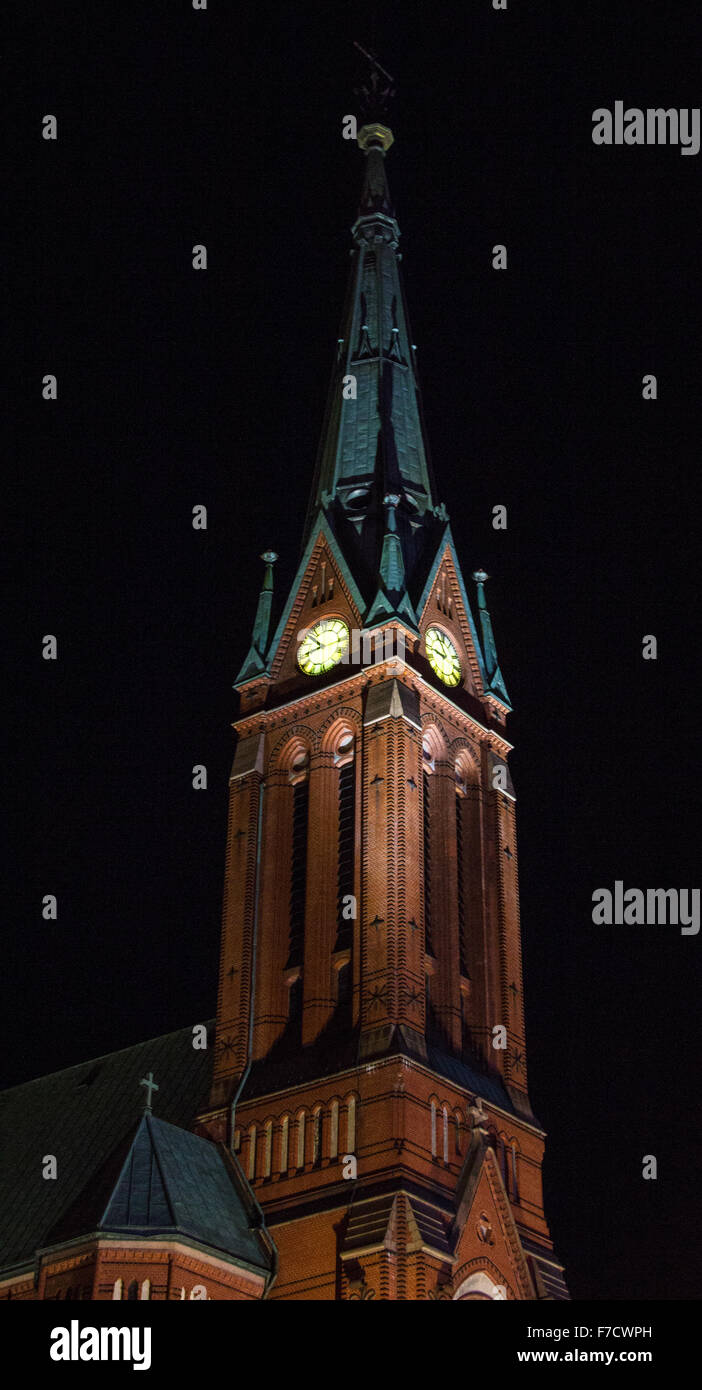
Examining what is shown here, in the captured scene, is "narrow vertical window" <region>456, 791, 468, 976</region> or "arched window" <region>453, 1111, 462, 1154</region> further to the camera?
"narrow vertical window" <region>456, 791, 468, 976</region>

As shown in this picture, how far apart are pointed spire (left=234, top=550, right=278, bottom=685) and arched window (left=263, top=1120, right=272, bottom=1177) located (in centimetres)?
1855

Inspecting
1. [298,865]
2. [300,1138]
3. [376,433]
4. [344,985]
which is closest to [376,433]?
[376,433]

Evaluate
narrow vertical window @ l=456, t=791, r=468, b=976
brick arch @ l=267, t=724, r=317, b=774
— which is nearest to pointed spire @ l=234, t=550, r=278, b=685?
brick arch @ l=267, t=724, r=317, b=774

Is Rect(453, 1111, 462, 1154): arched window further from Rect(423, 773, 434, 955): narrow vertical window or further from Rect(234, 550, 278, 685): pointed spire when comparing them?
Rect(234, 550, 278, 685): pointed spire

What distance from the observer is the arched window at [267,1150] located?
5859 centimetres

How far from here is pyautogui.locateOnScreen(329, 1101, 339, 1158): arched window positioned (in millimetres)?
56812

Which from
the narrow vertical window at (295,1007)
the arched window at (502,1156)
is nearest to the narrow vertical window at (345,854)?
the narrow vertical window at (295,1007)

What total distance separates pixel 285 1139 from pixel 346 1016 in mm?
4392

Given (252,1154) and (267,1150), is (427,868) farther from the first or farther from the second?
(252,1154)

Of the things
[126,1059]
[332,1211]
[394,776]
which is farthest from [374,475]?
[332,1211]

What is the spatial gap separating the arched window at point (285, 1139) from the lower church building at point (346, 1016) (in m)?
0.07

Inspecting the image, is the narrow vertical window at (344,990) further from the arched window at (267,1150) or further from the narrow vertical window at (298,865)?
the arched window at (267,1150)

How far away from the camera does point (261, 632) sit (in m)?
72.7
